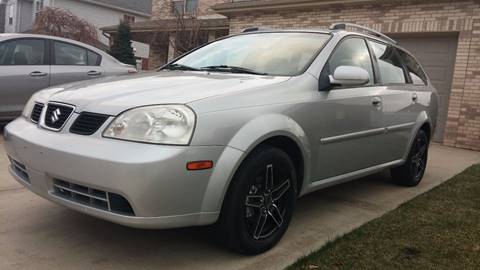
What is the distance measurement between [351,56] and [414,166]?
6.04 feet

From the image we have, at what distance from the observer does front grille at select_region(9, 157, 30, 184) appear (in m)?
3.04

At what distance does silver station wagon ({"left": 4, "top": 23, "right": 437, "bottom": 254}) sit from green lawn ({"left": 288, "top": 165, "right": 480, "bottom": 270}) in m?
0.43

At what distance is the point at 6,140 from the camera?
3.27 meters

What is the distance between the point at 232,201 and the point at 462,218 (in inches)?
93.4

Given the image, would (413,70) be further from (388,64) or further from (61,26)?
(61,26)

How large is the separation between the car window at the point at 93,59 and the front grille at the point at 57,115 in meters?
4.56

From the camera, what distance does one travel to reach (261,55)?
150 inches

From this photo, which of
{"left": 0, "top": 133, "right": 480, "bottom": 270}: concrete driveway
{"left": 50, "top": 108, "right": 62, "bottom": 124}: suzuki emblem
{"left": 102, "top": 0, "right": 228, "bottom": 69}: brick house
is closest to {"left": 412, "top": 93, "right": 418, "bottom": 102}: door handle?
{"left": 0, "top": 133, "right": 480, "bottom": 270}: concrete driveway

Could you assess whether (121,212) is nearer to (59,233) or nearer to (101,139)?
(101,139)

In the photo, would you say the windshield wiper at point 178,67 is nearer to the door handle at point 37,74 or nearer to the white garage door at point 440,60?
the door handle at point 37,74

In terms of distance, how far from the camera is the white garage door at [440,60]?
8734 millimetres

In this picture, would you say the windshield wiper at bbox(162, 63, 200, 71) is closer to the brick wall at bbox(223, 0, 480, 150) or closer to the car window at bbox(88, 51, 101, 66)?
the car window at bbox(88, 51, 101, 66)

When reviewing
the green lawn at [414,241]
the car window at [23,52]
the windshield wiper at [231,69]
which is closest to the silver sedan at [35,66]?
the car window at [23,52]

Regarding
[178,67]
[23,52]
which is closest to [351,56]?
[178,67]
